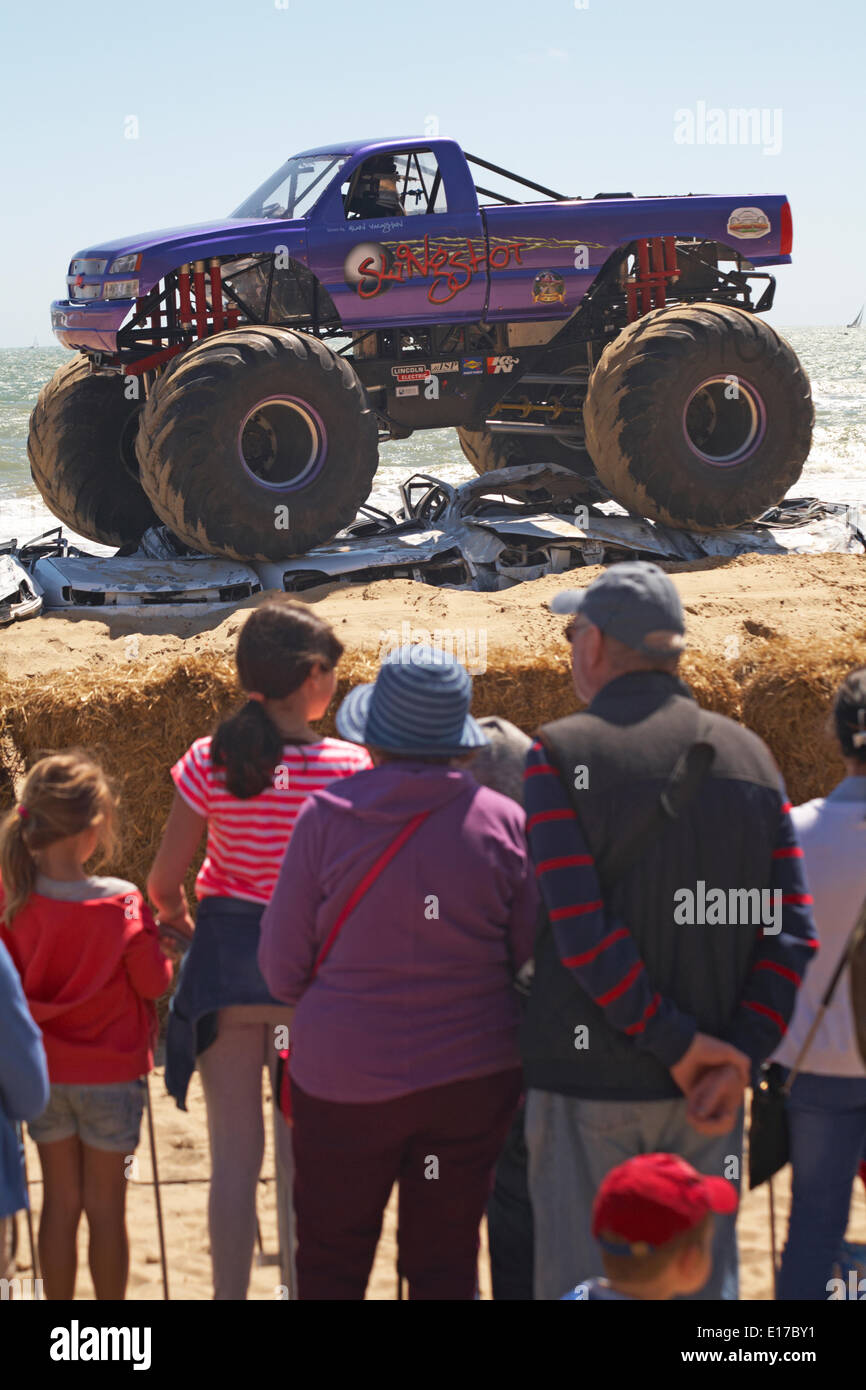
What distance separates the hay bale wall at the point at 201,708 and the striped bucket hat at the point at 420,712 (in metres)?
2.86

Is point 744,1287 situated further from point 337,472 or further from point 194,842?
point 337,472

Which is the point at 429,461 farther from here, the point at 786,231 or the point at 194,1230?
the point at 194,1230

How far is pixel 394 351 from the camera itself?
33.8 ft

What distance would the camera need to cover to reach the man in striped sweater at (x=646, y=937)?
267cm

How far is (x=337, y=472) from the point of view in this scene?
9406 millimetres

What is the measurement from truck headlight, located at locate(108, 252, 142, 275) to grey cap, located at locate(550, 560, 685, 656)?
6.94 metres

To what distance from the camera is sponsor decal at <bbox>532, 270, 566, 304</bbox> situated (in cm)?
1023

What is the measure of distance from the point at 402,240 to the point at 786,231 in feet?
10.8

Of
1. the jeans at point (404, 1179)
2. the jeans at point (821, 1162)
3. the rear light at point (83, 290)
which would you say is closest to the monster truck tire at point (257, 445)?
the rear light at point (83, 290)

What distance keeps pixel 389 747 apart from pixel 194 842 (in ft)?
2.72

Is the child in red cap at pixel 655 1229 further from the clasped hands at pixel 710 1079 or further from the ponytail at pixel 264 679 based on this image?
the ponytail at pixel 264 679

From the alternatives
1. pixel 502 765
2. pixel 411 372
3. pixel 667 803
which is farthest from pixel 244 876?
pixel 411 372

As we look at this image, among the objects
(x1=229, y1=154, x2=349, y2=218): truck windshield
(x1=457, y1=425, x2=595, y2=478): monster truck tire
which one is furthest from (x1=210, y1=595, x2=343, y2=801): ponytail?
(x1=457, y1=425, x2=595, y2=478): monster truck tire

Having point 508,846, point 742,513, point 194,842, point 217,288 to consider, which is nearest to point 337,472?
point 217,288
